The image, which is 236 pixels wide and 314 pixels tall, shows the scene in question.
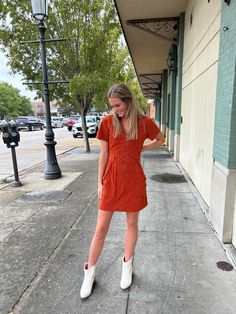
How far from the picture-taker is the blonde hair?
7.36 feet

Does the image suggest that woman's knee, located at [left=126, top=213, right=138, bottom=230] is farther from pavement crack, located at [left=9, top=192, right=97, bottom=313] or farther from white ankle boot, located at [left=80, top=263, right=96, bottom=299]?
pavement crack, located at [left=9, top=192, right=97, bottom=313]

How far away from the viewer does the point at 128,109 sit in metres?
2.28

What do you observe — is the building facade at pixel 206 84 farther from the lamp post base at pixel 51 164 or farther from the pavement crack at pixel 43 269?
the lamp post base at pixel 51 164

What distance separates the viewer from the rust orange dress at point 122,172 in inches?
89.9

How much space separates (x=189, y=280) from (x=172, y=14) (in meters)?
7.13

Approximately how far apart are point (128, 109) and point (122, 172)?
0.52 metres

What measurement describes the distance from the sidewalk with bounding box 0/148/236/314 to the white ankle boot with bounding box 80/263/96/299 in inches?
2.0

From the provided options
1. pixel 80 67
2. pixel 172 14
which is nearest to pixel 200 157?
pixel 172 14

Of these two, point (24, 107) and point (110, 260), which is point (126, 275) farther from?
point (24, 107)

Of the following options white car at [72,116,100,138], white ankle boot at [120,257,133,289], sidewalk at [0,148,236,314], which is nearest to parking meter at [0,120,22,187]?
sidewalk at [0,148,236,314]

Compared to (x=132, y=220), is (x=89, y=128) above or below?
below

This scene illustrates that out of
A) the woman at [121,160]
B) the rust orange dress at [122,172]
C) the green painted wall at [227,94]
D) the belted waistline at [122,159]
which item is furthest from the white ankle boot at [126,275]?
the green painted wall at [227,94]

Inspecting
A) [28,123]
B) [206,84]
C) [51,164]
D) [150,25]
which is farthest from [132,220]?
[28,123]

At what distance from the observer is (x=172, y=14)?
7.51 meters
